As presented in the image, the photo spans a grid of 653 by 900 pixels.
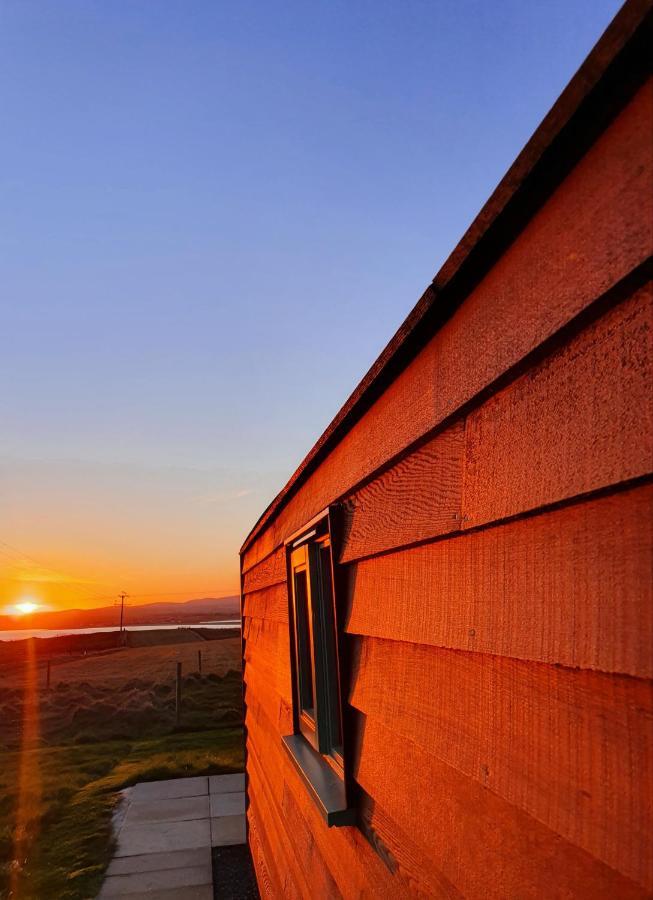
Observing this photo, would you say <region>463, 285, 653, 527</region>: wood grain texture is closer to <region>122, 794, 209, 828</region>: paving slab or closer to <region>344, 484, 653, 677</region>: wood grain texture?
<region>344, 484, 653, 677</region>: wood grain texture

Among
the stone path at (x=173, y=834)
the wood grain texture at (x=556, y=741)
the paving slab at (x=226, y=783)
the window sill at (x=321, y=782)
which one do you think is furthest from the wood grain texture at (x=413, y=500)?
the paving slab at (x=226, y=783)

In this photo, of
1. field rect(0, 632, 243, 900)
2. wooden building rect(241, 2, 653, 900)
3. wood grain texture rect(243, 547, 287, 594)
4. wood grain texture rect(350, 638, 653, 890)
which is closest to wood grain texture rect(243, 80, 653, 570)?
wooden building rect(241, 2, 653, 900)

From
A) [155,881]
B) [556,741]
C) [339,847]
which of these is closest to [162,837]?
[155,881]

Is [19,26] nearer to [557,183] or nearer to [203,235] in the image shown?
[203,235]

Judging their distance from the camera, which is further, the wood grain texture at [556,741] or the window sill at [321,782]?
the window sill at [321,782]

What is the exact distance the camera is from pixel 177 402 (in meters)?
13.4

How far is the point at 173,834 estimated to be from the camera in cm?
708

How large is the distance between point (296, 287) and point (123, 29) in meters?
2.57

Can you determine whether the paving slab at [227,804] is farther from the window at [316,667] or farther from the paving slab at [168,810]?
the window at [316,667]

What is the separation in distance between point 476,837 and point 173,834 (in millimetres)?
7372

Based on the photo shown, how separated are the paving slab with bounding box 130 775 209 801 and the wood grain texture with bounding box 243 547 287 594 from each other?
4.44m

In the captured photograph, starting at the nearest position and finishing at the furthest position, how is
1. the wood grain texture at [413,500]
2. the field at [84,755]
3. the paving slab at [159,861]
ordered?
the wood grain texture at [413,500] < the paving slab at [159,861] < the field at [84,755]

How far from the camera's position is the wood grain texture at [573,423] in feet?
2.26

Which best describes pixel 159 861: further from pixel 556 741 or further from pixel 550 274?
pixel 550 274
